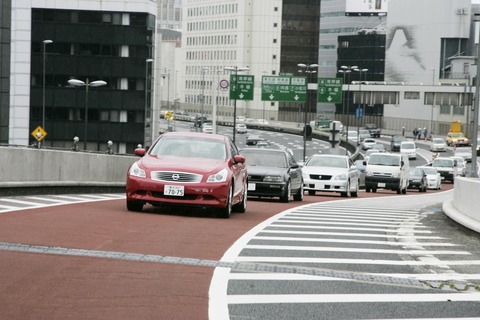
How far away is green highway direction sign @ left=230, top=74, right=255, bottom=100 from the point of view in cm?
8031

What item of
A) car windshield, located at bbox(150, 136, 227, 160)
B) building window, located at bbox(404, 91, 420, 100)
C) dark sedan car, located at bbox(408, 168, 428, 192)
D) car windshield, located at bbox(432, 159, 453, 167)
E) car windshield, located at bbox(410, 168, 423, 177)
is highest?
building window, located at bbox(404, 91, 420, 100)

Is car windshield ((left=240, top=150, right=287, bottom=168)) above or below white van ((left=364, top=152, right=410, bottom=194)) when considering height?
above

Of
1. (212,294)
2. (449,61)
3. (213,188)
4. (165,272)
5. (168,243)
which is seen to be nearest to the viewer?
(212,294)

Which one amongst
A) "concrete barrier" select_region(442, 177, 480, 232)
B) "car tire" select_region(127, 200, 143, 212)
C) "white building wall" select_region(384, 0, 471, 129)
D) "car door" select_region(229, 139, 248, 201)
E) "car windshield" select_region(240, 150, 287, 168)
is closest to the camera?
"concrete barrier" select_region(442, 177, 480, 232)

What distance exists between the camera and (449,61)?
541 feet

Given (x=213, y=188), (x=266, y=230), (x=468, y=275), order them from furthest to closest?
(x=213, y=188) → (x=266, y=230) → (x=468, y=275)

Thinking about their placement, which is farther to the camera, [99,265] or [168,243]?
[168,243]

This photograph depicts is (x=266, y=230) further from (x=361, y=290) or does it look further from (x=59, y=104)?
(x=59, y=104)

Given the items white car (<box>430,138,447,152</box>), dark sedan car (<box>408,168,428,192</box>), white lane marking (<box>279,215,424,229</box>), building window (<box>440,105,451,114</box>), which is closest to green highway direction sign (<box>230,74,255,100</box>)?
dark sedan car (<box>408,168,428,192</box>)

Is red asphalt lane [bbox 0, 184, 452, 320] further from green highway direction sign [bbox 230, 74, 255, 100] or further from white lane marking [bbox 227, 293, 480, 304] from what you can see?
green highway direction sign [bbox 230, 74, 255, 100]

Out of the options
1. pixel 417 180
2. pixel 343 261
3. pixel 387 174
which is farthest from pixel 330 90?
pixel 343 261

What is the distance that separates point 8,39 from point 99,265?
266 feet

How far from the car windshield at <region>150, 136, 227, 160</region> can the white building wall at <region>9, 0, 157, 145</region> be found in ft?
293

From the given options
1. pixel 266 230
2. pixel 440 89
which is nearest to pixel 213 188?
pixel 266 230
